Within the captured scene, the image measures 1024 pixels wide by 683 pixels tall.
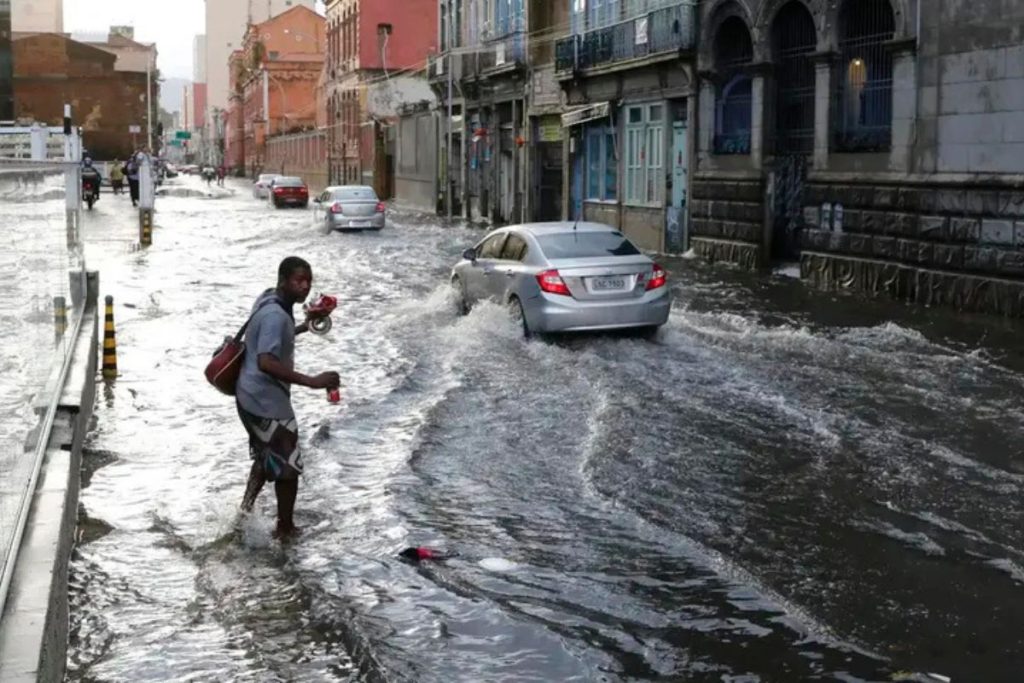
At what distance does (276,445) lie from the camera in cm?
880

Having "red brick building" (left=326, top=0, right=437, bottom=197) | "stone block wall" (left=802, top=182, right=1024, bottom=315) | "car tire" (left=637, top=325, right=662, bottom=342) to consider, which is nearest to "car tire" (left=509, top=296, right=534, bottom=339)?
"car tire" (left=637, top=325, right=662, bottom=342)

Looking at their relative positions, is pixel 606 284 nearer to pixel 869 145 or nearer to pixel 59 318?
pixel 59 318

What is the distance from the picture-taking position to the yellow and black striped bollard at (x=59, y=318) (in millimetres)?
10508

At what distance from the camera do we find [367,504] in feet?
32.8

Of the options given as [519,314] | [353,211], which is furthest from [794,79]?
[353,211]

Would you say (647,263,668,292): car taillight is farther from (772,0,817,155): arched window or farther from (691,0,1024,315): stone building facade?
(772,0,817,155): arched window

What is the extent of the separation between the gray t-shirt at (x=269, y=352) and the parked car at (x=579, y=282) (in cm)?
820

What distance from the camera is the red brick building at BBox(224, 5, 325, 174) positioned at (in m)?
120

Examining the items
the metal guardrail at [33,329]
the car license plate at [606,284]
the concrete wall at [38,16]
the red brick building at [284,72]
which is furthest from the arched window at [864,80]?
the red brick building at [284,72]

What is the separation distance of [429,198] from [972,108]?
42.8 meters

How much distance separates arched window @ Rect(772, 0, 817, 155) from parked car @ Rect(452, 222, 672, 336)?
38.7 ft

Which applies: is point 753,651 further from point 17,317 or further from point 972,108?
point 972,108

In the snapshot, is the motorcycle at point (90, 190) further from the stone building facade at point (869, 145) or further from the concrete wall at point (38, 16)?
the concrete wall at point (38, 16)

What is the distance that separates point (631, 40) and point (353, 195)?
40.1ft
